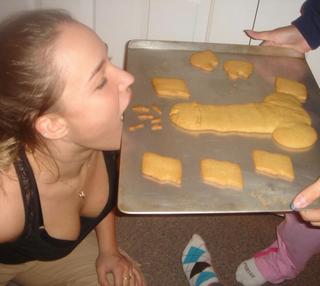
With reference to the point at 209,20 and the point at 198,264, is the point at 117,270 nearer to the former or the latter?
the point at 198,264

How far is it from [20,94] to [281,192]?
589 millimetres

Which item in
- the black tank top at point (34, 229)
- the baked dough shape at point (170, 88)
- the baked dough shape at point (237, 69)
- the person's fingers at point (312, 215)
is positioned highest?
the baked dough shape at point (237, 69)

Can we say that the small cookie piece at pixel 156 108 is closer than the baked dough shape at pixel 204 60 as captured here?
Yes

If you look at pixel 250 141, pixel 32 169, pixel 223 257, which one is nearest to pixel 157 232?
pixel 223 257

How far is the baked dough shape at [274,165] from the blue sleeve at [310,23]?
479 mm

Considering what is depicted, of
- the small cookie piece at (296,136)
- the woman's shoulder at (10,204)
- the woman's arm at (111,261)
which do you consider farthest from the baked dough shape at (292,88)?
the woman's shoulder at (10,204)

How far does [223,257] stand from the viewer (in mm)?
1420

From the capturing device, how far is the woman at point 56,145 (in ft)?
2.17

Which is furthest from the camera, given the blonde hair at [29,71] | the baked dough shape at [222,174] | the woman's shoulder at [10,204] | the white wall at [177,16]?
the white wall at [177,16]

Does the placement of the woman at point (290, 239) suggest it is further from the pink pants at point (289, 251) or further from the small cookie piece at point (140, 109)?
the small cookie piece at point (140, 109)

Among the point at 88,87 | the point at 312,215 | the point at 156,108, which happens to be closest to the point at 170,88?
the point at 156,108

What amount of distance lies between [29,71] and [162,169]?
0.36 meters

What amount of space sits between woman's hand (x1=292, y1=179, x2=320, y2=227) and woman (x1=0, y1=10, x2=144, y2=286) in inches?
16.3

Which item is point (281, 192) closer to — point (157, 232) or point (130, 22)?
point (157, 232)
